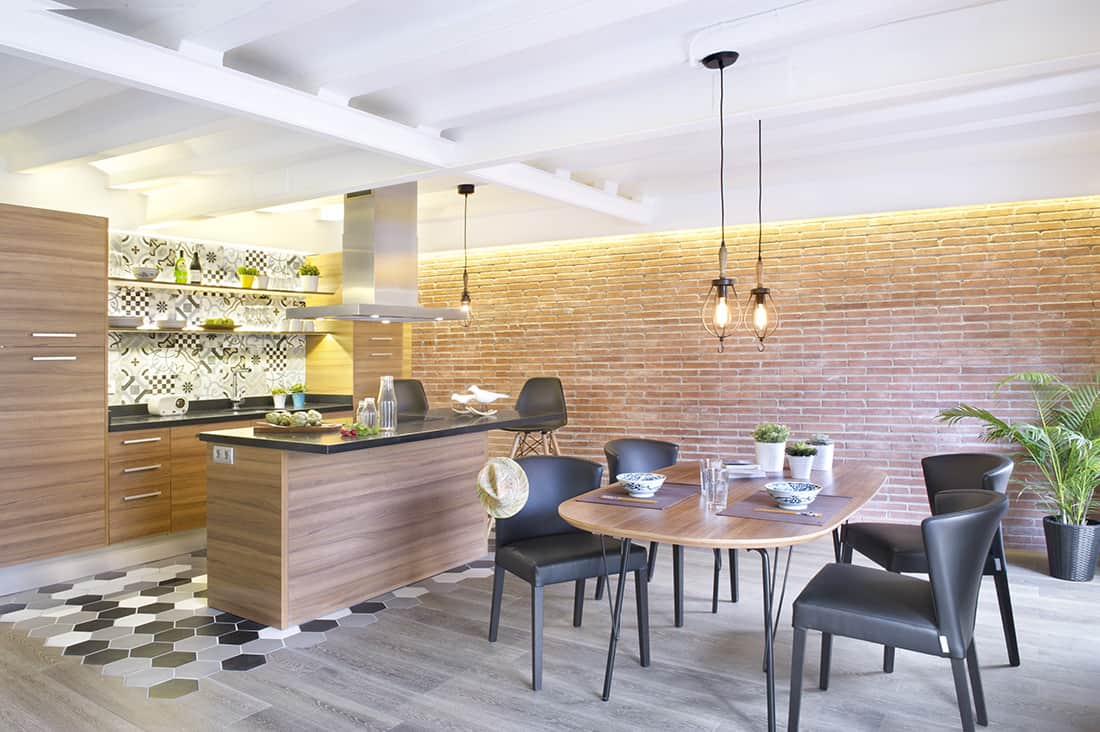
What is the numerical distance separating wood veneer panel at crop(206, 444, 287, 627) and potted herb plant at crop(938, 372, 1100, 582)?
171 inches

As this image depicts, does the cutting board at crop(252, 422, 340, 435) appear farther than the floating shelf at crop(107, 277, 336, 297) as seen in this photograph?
No

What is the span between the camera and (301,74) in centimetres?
362

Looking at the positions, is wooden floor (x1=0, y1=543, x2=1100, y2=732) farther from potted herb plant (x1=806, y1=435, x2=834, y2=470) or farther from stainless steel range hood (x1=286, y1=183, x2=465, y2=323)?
stainless steel range hood (x1=286, y1=183, x2=465, y2=323)

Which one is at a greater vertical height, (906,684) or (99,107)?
(99,107)

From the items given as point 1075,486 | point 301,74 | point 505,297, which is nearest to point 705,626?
point 1075,486

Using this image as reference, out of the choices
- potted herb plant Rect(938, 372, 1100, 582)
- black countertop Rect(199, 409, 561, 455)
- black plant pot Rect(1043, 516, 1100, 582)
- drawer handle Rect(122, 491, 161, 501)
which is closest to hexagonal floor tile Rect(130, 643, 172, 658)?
black countertop Rect(199, 409, 561, 455)

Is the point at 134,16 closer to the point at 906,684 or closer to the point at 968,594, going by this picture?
the point at 968,594

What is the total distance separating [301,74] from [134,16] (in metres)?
0.76

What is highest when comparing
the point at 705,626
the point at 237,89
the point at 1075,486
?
the point at 237,89

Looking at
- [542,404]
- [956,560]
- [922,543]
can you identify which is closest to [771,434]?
[922,543]

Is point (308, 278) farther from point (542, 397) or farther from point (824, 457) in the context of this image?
point (824, 457)

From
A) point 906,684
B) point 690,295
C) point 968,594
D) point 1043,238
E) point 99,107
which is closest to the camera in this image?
point 968,594

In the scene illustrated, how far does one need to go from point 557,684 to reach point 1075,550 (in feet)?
11.4

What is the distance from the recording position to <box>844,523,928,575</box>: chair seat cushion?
3199 millimetres
